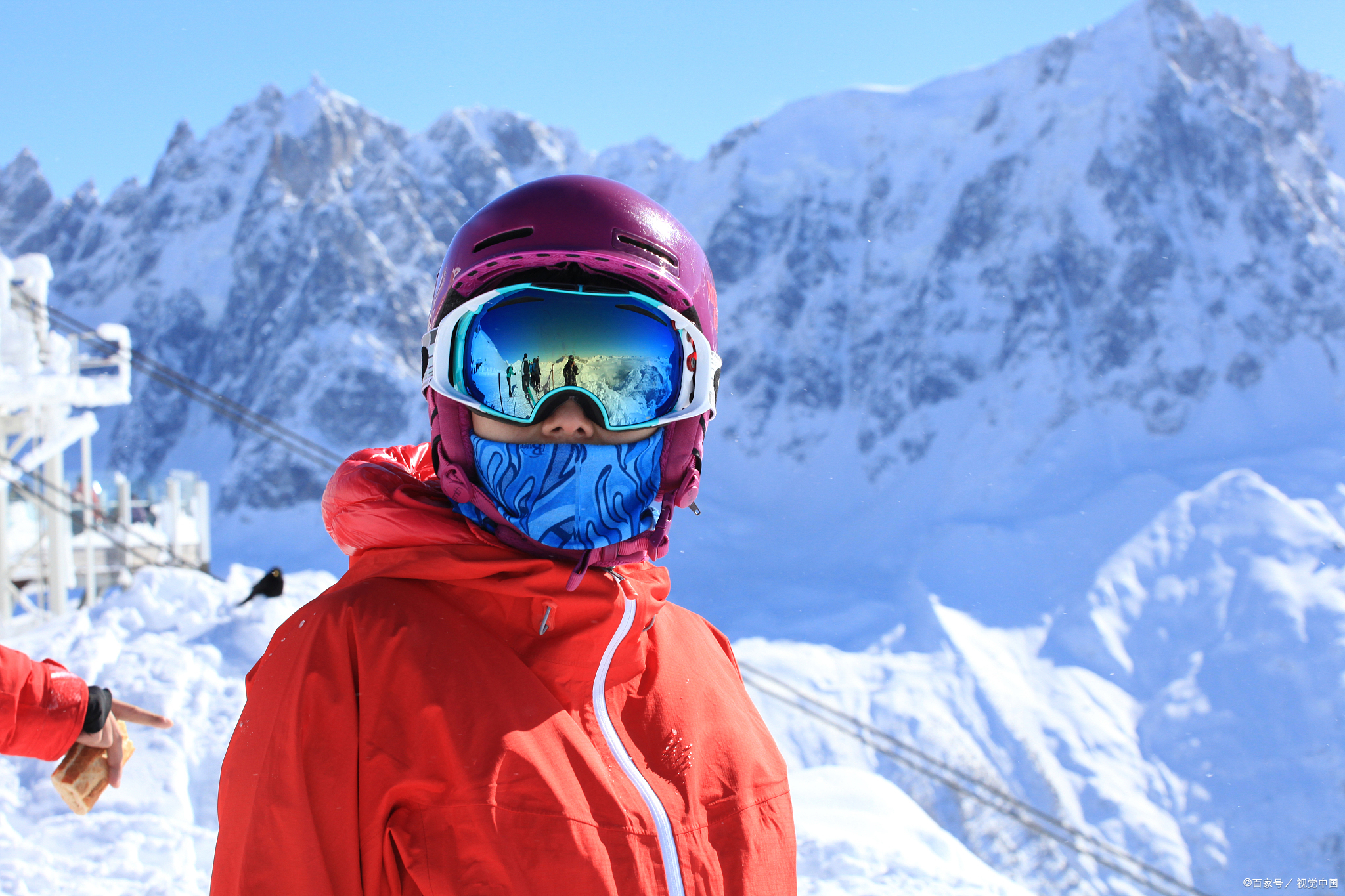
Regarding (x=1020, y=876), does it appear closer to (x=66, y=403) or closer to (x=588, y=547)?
(x=66, y=403)

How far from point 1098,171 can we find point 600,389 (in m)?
98.6

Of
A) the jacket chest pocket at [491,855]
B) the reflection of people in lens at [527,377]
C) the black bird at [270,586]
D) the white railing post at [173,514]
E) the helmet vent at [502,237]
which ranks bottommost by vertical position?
the jacket chest pocket at [491,855]

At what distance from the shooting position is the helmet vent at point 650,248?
1.64 m

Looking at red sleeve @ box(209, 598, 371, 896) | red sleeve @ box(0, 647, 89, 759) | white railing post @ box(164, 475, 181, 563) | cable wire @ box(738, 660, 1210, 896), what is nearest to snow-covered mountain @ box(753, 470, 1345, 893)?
cable wire @ box(738, 660, 1210, 896)

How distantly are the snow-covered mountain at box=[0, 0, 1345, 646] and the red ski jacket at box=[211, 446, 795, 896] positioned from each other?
5448 cm

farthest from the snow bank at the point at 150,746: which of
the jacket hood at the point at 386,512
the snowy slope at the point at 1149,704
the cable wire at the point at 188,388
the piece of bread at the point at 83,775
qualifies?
the snowy slope at the point at 1149,704

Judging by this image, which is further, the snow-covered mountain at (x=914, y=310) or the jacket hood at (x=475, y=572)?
the snow-covered mountain at (x=914, y=310)

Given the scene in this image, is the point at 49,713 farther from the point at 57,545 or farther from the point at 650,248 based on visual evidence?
the point at 57,545

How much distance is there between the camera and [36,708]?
2.81 metres

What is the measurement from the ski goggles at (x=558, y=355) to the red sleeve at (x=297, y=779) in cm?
55

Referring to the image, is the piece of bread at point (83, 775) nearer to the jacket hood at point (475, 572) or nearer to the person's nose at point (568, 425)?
the jacket hood at point (475, 572)

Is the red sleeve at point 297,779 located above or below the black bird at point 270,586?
below

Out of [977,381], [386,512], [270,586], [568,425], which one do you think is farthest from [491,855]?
[977,381]

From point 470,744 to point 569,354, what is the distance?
28.5 inches
